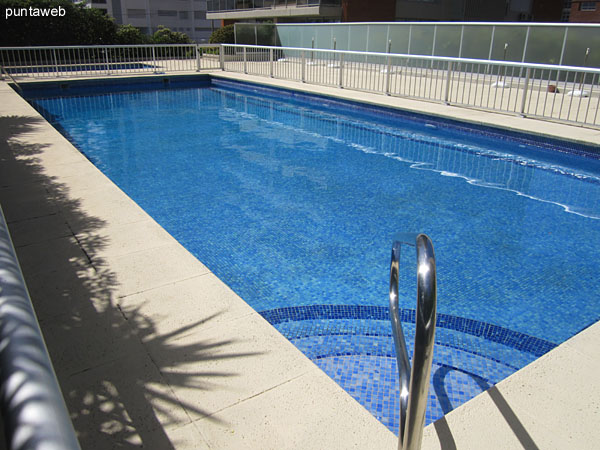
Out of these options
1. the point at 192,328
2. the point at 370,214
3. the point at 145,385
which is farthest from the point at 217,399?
the point at 370,214

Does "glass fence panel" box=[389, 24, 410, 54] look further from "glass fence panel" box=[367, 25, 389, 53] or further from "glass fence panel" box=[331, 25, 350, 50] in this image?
"glass fence panel" box=[331, 25, 350, 50]

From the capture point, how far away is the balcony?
29.5 m

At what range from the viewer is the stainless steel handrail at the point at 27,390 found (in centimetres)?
80

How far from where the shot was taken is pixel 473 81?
1614 centimetres

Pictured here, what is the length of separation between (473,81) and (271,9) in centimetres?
2215

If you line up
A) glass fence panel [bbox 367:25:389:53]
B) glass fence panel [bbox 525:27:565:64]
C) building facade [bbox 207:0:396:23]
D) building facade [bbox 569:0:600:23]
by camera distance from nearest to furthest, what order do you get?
glass fence panel [bbox 525:27:565:64], glass fence panel [bbox 367:25:389:53], building facade [bbox 569:0:600:23], building facade [bbox 207:0:396:23]

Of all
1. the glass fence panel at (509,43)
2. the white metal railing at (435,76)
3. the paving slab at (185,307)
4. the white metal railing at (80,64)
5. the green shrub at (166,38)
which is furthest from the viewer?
the green shrub at (166,38)

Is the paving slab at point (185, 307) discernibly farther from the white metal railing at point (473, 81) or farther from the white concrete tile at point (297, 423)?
the white metal railing at point (473, 81)

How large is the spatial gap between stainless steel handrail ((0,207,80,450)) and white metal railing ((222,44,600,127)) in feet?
30.7

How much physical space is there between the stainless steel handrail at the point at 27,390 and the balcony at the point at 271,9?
102ft

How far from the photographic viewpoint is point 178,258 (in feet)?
13.1

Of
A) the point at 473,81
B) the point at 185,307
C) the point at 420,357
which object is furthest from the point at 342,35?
the point at 420,357

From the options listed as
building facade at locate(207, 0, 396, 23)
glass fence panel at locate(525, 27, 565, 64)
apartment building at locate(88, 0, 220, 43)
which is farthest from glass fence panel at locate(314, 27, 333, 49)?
apartment building at locate(88, 0, 220, 43)

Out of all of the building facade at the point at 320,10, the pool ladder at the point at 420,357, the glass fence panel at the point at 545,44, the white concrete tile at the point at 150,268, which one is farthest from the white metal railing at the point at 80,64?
the pool ladder at the point at 420,357
